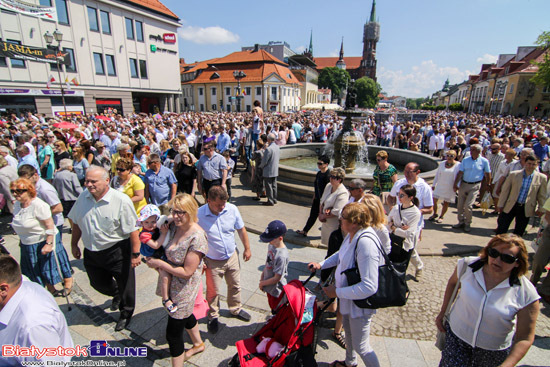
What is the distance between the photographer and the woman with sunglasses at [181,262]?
2598 millimetres

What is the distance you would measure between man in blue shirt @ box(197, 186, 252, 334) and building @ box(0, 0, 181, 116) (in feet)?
66.3

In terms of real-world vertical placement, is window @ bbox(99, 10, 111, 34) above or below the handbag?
above

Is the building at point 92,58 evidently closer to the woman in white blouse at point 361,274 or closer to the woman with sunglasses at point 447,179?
the woman with sunglasses at point 447,179

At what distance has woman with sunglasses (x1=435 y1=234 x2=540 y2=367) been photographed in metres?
1.91

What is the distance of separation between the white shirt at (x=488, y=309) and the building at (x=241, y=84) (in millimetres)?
65764

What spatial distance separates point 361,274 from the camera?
2383 mm

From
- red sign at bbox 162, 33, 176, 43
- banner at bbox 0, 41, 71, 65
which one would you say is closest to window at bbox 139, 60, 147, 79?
red sign at bbox 162, 33, 176, 43

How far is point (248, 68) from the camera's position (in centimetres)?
6900

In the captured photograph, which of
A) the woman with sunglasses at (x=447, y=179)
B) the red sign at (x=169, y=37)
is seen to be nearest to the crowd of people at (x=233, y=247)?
the woman with sunglasses at (x=447, y=179)

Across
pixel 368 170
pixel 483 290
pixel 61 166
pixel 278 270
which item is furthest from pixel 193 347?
pixel 368 170

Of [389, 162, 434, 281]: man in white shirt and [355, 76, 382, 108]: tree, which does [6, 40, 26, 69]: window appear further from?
[355, 76, 382, 108]: tree

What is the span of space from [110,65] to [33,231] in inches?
1331

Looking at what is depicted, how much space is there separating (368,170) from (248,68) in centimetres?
6531

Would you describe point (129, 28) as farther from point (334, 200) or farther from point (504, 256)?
point (504, 256)
